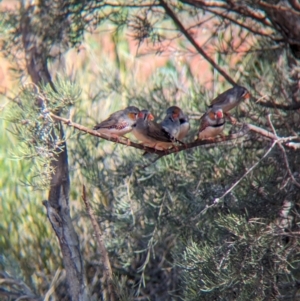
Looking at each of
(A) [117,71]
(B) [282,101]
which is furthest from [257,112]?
(A) [117,71]

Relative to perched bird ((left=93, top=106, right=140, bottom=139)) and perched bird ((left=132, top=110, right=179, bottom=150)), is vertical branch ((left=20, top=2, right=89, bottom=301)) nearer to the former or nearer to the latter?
perched bird ((left=93, top=106, right=140, bottom=139))

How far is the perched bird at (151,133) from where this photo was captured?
12.9 feet

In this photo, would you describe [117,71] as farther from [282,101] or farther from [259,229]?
[259,229]

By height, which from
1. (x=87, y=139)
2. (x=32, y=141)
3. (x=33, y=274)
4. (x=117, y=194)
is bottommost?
(x=33, y=274)

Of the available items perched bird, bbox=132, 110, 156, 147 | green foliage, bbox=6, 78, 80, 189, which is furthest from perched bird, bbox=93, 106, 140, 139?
green foliage, bbox=6, 78, 80, 189

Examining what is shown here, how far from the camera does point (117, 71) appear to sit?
588cm

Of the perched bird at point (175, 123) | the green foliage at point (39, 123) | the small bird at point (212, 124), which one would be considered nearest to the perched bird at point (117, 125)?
the perched bird at point (175, 123)

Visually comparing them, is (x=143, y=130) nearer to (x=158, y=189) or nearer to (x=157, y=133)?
(x=157, y=133)

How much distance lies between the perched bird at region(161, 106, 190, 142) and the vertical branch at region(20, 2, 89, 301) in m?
0.55

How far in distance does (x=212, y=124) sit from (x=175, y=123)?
1.08ft

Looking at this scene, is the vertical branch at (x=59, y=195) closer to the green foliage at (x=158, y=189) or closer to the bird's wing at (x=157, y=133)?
the green foliage at (x=158, y=189)

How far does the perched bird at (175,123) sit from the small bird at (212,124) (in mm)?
166

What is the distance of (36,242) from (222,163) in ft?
5.27

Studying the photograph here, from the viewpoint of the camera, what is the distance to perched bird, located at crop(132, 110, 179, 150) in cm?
394
